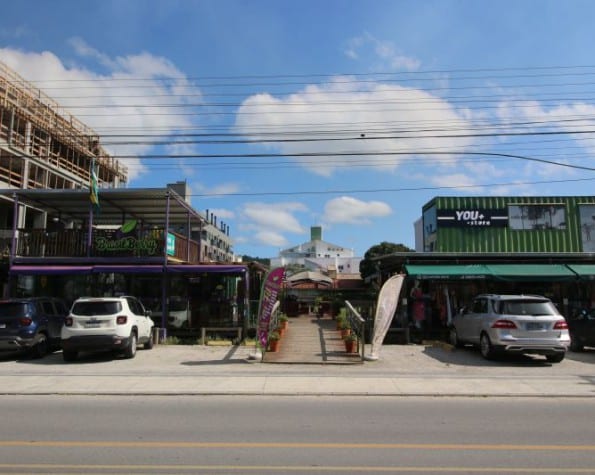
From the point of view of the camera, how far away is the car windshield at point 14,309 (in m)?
14.4

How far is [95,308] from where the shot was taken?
1422 centimetres

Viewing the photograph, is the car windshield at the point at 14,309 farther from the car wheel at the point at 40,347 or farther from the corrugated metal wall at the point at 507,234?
the corrugated metal wall at the point at 507,234

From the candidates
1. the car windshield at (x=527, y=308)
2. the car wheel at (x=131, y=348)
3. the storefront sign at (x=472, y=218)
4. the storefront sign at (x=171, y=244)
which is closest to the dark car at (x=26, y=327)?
the car wheel at (x=131, y=348)

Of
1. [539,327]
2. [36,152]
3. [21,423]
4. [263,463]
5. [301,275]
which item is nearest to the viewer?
[263,463]

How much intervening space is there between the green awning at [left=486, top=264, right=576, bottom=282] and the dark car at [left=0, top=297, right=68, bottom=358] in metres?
14.3

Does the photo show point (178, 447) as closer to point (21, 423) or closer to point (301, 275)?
point (21, 423)

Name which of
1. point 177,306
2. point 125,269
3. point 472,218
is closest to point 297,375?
point 177,306

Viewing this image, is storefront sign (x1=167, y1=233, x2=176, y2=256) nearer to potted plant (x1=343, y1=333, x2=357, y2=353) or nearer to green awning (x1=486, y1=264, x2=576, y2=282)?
potted plant (x1=343, y1=333, x2=357, y2=353)

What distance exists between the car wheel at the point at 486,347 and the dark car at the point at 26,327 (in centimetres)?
1188

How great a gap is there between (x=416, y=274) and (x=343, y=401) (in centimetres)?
1021

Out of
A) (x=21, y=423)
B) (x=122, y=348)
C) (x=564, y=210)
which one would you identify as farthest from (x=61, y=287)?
(x=564, y=210)

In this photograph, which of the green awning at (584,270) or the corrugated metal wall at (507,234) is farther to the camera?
the corrugated metal wall at (507,234)

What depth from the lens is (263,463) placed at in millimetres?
5484

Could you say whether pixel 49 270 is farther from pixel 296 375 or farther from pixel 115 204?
pixel 296 375
